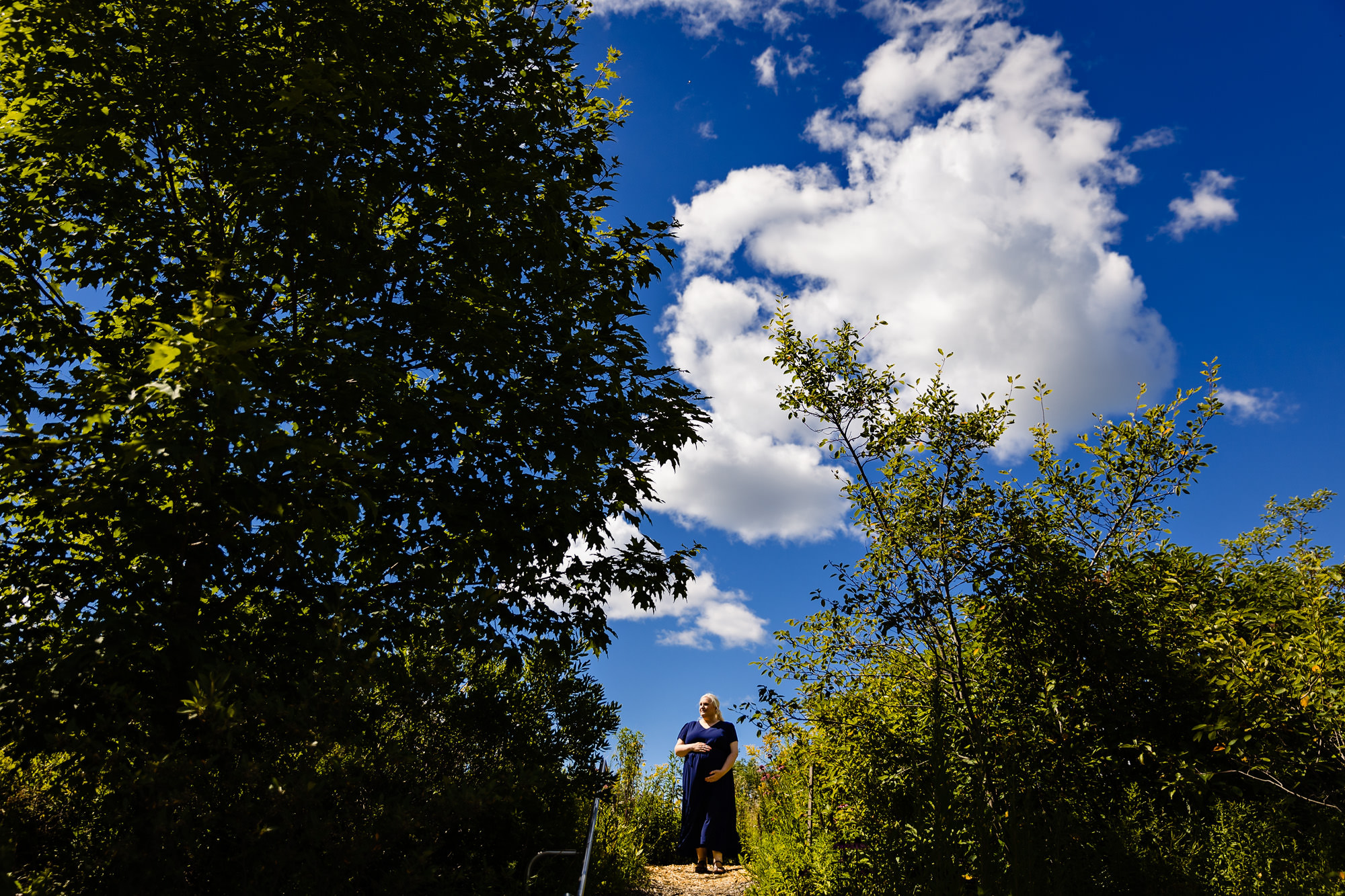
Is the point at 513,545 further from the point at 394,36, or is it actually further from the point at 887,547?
the point at 394,36

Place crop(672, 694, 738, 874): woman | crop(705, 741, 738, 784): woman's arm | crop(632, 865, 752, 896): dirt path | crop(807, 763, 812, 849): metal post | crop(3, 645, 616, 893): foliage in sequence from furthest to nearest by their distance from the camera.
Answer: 1. crop(672, 694, 738, 874): woman
2. crop(705, 741, 738, 784): woman's arm
3. crop(632, 865, 752, 896): dirt path
4. crop(807, 763, 812, 849): metal post
5. crop(3, 645, 616, 893): foliage

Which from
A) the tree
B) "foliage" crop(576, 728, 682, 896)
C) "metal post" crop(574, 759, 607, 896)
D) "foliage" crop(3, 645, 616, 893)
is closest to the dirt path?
"foliage" crop(576, 728, 682, 896)

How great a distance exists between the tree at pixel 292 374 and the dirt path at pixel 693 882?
122 inches

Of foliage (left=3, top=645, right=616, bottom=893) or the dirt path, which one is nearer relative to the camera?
foliage (left=3, top=645, right=616, bottom=893)

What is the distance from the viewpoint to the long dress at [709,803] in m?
8.70

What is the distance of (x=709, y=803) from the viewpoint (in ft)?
28.9

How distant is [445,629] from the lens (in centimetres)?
386

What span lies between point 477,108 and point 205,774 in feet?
17.5

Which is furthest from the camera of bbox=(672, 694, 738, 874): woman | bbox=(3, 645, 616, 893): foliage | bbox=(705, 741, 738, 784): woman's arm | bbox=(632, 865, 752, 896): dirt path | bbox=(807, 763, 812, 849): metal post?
bbox=(672, 694, 738, 874): woman

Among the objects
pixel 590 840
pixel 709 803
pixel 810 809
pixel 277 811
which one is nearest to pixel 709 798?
pixel 709 803

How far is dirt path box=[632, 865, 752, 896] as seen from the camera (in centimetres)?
729

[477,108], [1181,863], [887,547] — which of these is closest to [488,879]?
[887,547]

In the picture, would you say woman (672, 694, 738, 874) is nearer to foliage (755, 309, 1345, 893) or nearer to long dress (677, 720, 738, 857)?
long dress (677, 720, 738, 857)

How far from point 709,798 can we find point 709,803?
0.21 feet
